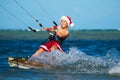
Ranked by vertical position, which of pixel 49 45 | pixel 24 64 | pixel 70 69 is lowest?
pixel 70 69

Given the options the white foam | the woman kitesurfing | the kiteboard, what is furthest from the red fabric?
the white foam

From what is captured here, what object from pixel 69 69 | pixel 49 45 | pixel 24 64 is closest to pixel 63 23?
pixel 49 45

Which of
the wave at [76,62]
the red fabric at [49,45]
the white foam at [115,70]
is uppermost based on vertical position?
the red fabric at [49,45]

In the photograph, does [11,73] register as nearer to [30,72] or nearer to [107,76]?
[30,72]

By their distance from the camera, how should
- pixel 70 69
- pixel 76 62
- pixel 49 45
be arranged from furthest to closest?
1. pixel 76 62
2. pixel 49 45
3. pixel 70 69

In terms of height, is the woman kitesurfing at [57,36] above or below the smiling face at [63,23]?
below

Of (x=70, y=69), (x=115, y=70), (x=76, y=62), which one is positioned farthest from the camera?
(x=76, y=62)

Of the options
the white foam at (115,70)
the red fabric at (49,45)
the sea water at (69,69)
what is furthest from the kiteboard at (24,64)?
the white foam at (115,70)

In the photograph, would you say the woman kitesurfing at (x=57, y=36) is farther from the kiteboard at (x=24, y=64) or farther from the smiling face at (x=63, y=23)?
the kiteboard at (x=24, y=64)

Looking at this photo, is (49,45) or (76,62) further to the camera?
(76,62)

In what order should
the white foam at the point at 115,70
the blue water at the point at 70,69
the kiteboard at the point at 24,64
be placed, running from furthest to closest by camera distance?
the kiteboard at the point at 24,64, the white foam at the point at 115,70, the blue water at the point at 70,69

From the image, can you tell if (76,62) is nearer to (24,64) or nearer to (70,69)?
(70,69)

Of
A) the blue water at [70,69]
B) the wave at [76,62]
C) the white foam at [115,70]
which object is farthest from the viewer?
the wave at [76,62]

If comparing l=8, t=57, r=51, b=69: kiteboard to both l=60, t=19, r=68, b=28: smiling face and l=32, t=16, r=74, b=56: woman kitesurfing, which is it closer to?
l=32, t=16, r=74, b=56: woman kitesurfing
